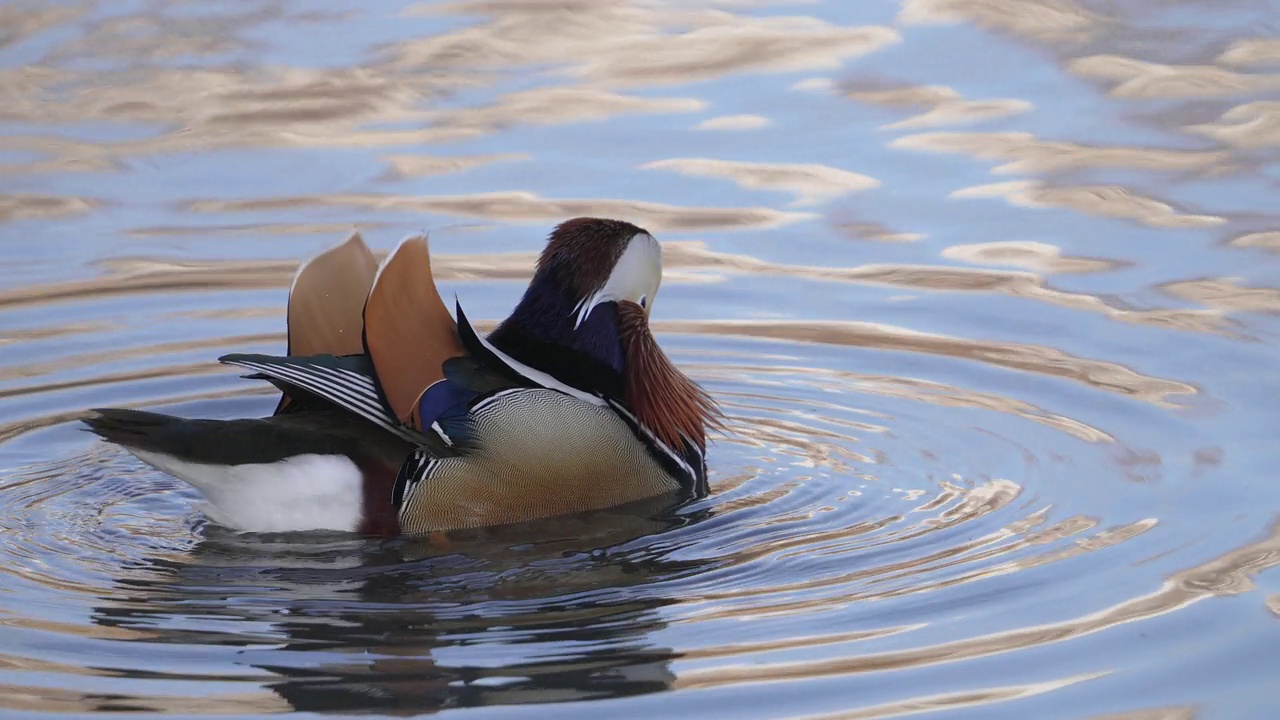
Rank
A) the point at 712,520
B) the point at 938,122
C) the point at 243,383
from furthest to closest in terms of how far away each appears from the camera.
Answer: the point at 938,122, the point at 243,383, the point at 712,520

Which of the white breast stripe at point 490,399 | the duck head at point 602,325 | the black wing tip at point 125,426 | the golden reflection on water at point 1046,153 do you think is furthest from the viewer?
A: the golden reflection on water at point 1046,153

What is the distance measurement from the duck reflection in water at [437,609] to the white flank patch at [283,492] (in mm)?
64

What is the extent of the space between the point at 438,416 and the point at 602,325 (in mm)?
812

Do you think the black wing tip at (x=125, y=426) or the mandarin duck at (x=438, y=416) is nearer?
the black wing tip at (x=125, y=426)

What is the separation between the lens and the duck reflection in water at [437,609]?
186 inches

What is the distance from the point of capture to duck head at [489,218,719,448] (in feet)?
20.9

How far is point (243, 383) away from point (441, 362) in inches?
79.3

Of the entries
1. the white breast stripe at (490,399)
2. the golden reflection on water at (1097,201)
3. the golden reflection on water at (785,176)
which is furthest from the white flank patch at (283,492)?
the golden reflection on water at (1097,201)

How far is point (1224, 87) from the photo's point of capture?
38.4 feet

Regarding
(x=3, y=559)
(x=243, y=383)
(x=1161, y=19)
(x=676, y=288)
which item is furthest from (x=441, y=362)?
(x=1161, y=19)

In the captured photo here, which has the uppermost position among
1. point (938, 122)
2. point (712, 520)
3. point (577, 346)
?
point (938, 122)

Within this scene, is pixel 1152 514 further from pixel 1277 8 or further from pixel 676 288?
pixel 1277 8

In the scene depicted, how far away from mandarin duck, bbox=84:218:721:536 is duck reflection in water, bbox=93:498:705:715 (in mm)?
113

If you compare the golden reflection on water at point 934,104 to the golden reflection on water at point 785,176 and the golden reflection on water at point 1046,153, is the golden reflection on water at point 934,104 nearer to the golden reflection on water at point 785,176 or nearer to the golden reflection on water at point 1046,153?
Result: the golden reflection on water at point 1046,153
